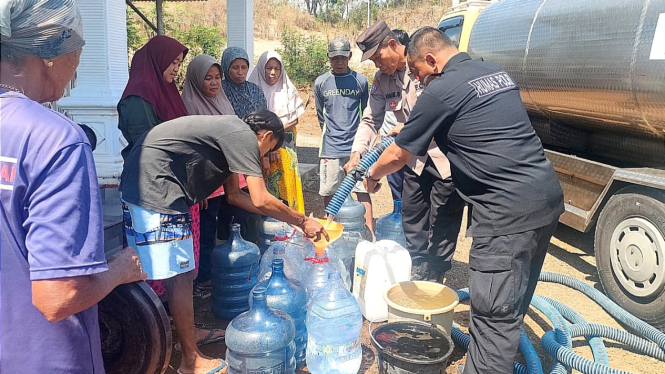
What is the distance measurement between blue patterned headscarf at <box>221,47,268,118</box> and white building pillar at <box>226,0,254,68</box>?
3.81m

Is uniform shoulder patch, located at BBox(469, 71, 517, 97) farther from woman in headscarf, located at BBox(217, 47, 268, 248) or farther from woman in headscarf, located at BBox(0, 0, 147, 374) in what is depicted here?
woman in headscarf, located at BBox(217, 47, 268, 248)

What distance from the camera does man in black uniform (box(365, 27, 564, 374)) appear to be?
2510mm

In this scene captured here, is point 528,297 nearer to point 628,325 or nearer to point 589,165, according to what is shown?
point 628,325

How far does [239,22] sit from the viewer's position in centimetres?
841

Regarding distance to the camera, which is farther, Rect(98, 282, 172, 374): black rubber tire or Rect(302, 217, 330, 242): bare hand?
Rect(302, 217, 330, 242): bare hand

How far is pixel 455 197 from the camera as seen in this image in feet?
12.6

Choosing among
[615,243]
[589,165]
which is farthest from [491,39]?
[615,243]

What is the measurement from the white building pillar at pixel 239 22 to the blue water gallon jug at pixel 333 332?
6.14 meters

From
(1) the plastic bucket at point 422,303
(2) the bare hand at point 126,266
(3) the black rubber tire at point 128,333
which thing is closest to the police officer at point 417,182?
(1) the plastic bucket at point 422,303

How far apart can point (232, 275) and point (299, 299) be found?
0.91 metres

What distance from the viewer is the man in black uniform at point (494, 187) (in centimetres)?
251

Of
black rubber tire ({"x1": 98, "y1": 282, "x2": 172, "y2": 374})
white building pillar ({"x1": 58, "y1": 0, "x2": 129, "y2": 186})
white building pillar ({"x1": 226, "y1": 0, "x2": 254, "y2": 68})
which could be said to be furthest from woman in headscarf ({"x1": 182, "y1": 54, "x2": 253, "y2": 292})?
white building pillar ({"x1": 226, "y1": 0, "x2": 254, "y2": 68})

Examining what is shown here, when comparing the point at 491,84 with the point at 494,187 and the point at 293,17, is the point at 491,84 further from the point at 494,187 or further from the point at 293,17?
the point at 293,17

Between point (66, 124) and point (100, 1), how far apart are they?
4690 millimetres
